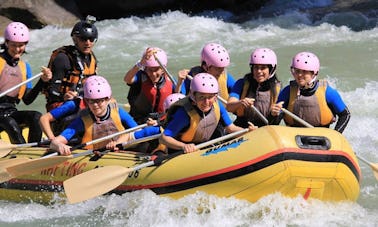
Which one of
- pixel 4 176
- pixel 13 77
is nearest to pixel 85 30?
pixel 13 77

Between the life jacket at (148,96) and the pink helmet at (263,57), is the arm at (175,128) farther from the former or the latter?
the life jacket at (148,96)

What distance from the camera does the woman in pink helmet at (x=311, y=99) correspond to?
5.38 metres

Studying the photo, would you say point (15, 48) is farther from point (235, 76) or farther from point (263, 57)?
point (235, 76)

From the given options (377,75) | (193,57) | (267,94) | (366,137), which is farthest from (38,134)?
(193,57)

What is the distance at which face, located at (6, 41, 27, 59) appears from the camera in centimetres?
630

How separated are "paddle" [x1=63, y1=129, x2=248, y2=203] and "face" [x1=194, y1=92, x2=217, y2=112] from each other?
0.88ft

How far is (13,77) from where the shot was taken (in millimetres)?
6500

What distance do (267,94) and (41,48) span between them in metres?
10.1

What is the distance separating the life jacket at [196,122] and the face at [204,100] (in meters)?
0.08

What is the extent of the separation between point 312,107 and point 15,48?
283cm

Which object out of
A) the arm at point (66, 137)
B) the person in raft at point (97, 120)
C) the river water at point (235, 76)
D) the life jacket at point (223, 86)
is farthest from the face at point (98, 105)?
the life jacket at point (223, 86)

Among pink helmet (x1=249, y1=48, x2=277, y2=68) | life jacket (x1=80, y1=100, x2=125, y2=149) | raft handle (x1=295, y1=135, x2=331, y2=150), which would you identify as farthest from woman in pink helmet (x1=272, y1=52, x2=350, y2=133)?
life jacket (x1=80, y1=100, x2=125, y2=149)

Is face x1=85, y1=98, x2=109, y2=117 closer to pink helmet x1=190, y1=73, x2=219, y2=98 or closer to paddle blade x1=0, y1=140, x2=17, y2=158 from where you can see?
pink helmet x1=190, y1=73, x2=219, y2=98

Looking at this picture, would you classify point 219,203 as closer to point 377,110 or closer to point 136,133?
point 136,133
